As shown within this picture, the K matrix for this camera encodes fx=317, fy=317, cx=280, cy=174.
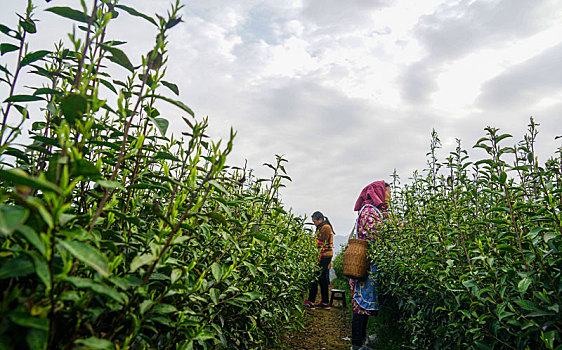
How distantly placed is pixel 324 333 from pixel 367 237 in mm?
2378

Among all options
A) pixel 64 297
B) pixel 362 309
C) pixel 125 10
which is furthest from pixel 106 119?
pixel 362 309

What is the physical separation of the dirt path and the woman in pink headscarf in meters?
0.67

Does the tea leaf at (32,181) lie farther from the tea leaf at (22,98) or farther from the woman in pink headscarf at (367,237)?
the woman in pink headscarf at (367,237)

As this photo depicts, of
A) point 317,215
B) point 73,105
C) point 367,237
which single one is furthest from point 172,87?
point 317,215

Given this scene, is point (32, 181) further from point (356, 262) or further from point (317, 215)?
point (317, 215)

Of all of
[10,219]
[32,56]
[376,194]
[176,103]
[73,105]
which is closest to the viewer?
[10,219]

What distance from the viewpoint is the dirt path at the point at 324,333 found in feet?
17.0

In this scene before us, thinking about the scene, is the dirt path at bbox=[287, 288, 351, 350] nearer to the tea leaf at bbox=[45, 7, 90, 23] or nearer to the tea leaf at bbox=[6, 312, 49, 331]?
the tea leaf at bbox=[6, 312, 49, 331]

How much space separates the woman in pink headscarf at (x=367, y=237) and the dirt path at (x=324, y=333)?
0.67 m

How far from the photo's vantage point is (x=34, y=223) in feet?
2.77

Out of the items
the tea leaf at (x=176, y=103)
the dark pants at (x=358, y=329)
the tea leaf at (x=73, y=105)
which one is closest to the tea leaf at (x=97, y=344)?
the tea leaf at (x=73, y=105)

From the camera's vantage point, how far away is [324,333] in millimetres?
6078

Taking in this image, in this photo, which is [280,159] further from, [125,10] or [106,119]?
[125,10]

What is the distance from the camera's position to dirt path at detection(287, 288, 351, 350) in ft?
17.0
